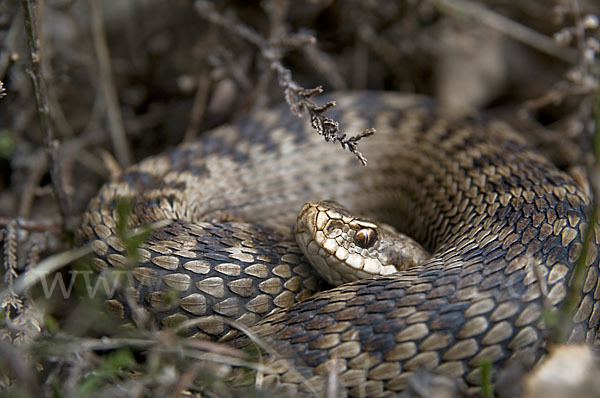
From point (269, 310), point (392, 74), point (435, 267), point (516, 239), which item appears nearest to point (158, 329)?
point (269, 310)

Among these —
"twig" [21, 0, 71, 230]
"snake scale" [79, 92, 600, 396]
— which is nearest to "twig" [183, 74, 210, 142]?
"snake scale" [79, 92, 600, 396]

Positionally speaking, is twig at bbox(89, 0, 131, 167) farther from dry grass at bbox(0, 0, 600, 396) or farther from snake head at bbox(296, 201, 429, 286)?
snake head at bbox(296, 201, 429, 286)

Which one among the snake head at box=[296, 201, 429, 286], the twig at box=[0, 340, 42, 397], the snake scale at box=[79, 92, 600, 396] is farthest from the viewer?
the snake head at box=[296, 201, 429, 286]

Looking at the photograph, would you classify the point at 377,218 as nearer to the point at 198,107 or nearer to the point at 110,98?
the point at 198,107

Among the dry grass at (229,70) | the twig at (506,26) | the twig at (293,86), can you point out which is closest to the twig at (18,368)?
the dry grass at (229,70)

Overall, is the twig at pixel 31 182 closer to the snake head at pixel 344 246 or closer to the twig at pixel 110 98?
the twig at pixel 110 98

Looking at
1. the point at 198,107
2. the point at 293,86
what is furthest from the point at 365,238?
the point at 198,107
